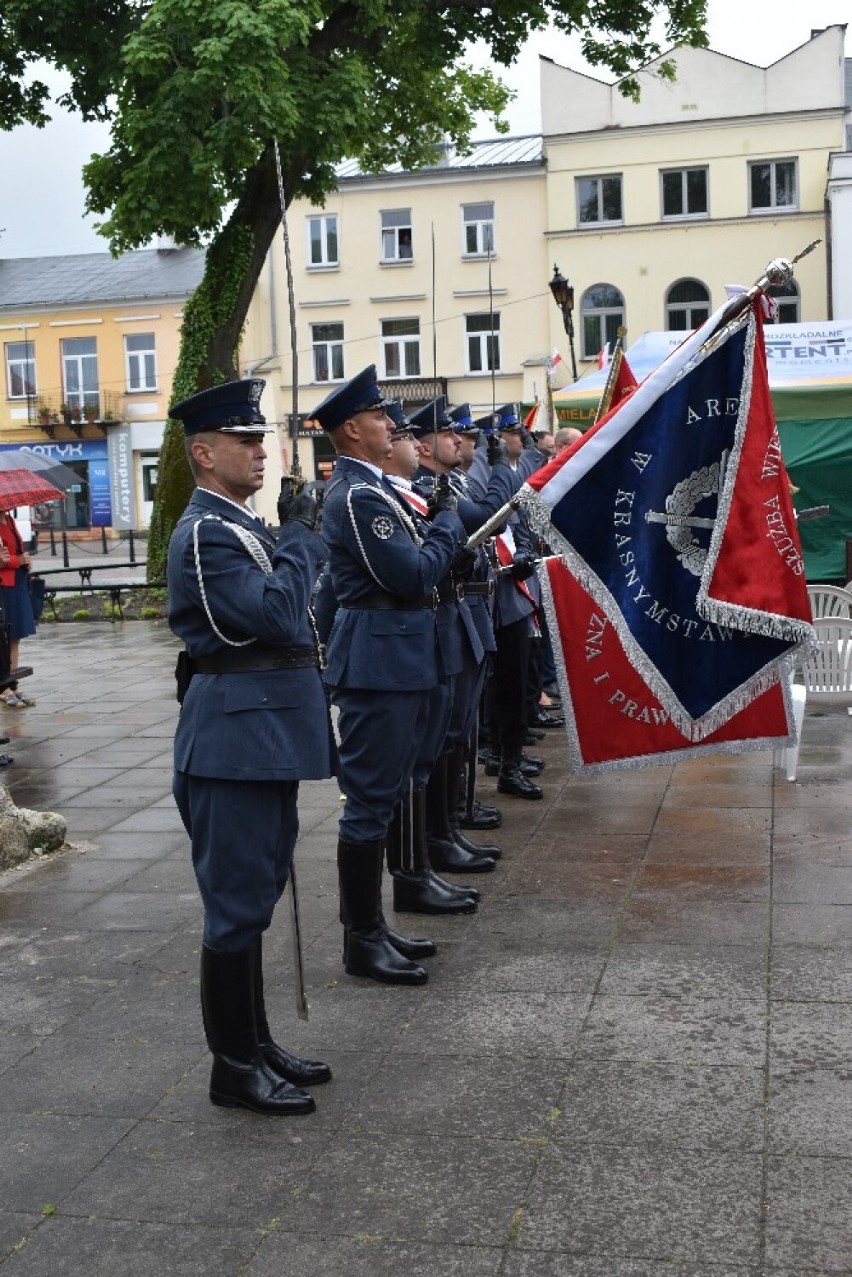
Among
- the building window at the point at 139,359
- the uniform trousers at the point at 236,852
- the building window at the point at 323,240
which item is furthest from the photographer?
the building window at the point at 139,359

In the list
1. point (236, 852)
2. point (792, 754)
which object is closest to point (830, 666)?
point (792, 754)

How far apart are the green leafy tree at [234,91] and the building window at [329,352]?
72.0ft

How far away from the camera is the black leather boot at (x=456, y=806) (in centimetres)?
655

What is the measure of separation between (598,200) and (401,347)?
6.96 meters

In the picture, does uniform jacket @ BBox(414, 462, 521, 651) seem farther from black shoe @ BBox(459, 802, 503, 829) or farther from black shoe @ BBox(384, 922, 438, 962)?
black shoe @ BBox(384, 922, 438, 962)

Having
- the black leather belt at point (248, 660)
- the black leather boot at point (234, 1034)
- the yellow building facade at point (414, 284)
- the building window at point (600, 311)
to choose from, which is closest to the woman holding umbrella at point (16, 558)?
the black leather belt at point (248, 660)

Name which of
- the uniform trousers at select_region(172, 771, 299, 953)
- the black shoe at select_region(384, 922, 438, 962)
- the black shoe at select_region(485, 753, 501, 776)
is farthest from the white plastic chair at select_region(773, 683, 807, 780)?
the uniform trousers at select_region(172, 771, 299, 953)

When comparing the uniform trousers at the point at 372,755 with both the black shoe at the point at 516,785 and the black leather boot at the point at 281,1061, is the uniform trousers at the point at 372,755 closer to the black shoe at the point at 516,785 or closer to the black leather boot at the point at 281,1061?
the black leather boot at the point at 281,1061

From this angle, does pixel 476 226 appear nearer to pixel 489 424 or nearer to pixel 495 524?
pixel 489 424

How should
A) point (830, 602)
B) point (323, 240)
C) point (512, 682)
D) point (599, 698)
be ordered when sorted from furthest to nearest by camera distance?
1. point (323, 240)
2. point (830, 602)
3. point (512, 682)
4. point (599, 698)

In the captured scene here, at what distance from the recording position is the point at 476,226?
4284 centimetres

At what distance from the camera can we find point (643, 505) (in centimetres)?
546

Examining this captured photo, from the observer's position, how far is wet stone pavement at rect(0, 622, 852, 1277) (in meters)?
3.32

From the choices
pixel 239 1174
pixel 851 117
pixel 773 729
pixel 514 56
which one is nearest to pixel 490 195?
pixel 851 117
